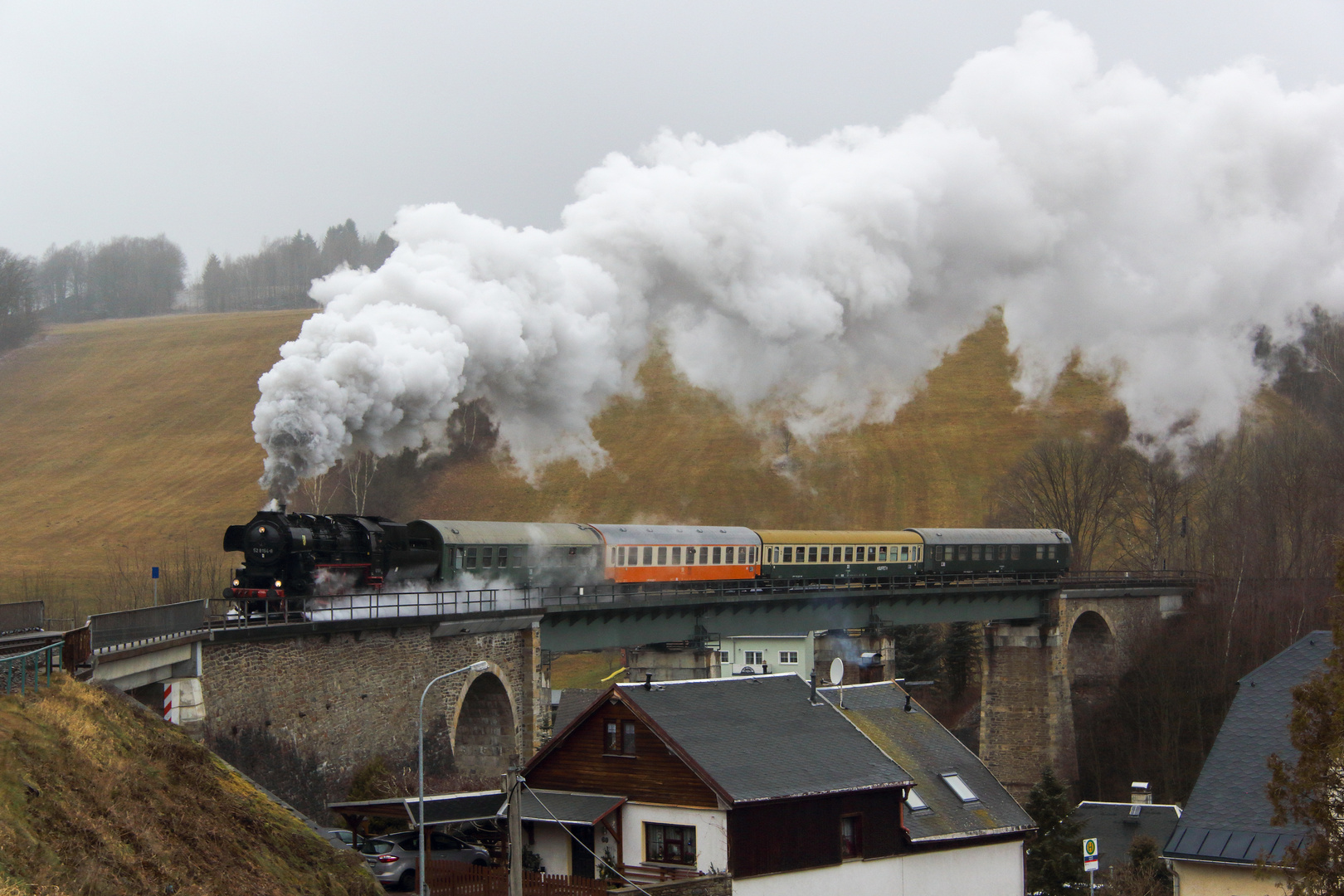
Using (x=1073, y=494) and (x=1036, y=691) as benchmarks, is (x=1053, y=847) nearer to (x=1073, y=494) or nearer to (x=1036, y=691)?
(x=1036, y=691)

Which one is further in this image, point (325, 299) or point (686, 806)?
point (325, 299)

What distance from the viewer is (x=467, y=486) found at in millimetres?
116625

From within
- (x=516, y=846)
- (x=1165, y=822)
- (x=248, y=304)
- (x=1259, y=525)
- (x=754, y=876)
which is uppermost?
→ (x=248, y=304)

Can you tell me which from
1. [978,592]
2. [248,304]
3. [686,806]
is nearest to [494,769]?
[686,806]

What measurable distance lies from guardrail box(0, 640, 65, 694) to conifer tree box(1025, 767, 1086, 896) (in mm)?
27765

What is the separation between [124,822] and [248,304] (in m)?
173

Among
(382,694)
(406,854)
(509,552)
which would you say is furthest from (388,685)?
(509,552)

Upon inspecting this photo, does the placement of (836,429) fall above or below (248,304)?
below

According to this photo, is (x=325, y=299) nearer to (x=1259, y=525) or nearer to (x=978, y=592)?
(x=978, y=592)

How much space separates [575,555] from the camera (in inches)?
1745

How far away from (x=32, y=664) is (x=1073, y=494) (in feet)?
278

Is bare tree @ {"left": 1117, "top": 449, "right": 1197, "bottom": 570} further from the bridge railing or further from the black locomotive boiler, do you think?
the black locomotive boiler

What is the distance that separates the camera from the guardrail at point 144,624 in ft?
78.5

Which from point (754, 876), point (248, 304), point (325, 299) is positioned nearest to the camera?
point (754, 876)
